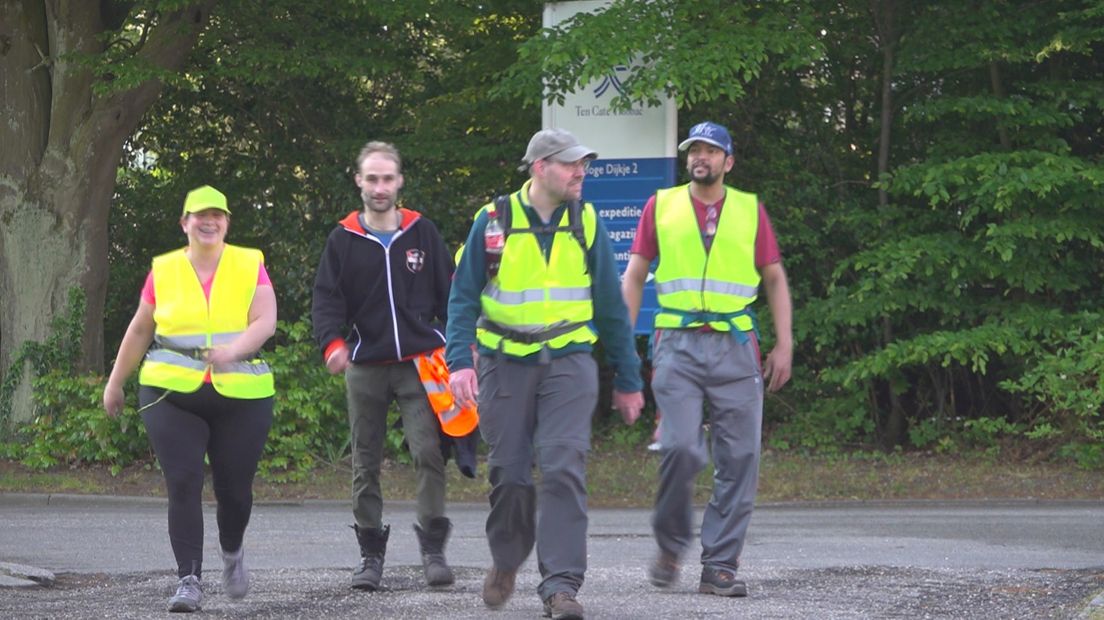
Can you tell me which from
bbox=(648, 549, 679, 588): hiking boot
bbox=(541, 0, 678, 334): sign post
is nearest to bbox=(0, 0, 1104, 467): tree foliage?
bbox=(541, 0, 678, 334): sign post

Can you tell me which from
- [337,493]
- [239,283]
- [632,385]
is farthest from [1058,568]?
[337,493]

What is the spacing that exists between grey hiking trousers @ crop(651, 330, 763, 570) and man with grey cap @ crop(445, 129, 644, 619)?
29.1 inches

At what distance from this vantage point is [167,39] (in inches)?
690

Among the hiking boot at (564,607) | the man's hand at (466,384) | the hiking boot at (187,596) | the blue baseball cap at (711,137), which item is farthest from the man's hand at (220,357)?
the blue baseball cap at (711,137)

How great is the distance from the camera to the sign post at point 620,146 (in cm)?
1711

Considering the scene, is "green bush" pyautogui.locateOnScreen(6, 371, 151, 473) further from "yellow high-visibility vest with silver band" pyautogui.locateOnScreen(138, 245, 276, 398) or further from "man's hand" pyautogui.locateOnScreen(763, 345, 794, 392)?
"man's hand" pyautogui.locateOnScreen(763, 345, 794, 392)

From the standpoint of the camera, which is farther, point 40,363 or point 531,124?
point 531,124

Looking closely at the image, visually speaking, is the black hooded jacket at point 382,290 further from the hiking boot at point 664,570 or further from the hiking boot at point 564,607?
the hiking boot at point 564,607

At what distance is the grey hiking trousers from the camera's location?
7.84m

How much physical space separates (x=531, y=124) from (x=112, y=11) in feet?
14.0

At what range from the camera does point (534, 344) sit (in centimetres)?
715

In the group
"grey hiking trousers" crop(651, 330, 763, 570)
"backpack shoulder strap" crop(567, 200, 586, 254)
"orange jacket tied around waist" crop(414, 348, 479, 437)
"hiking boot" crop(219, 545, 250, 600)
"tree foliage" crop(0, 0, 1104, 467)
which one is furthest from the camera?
"tree foliage" crop(0, 0, 1104, 467)

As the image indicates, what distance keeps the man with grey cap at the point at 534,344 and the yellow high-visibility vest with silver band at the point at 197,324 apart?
93 cm

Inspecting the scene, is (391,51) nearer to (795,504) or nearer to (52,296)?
(52,296)
